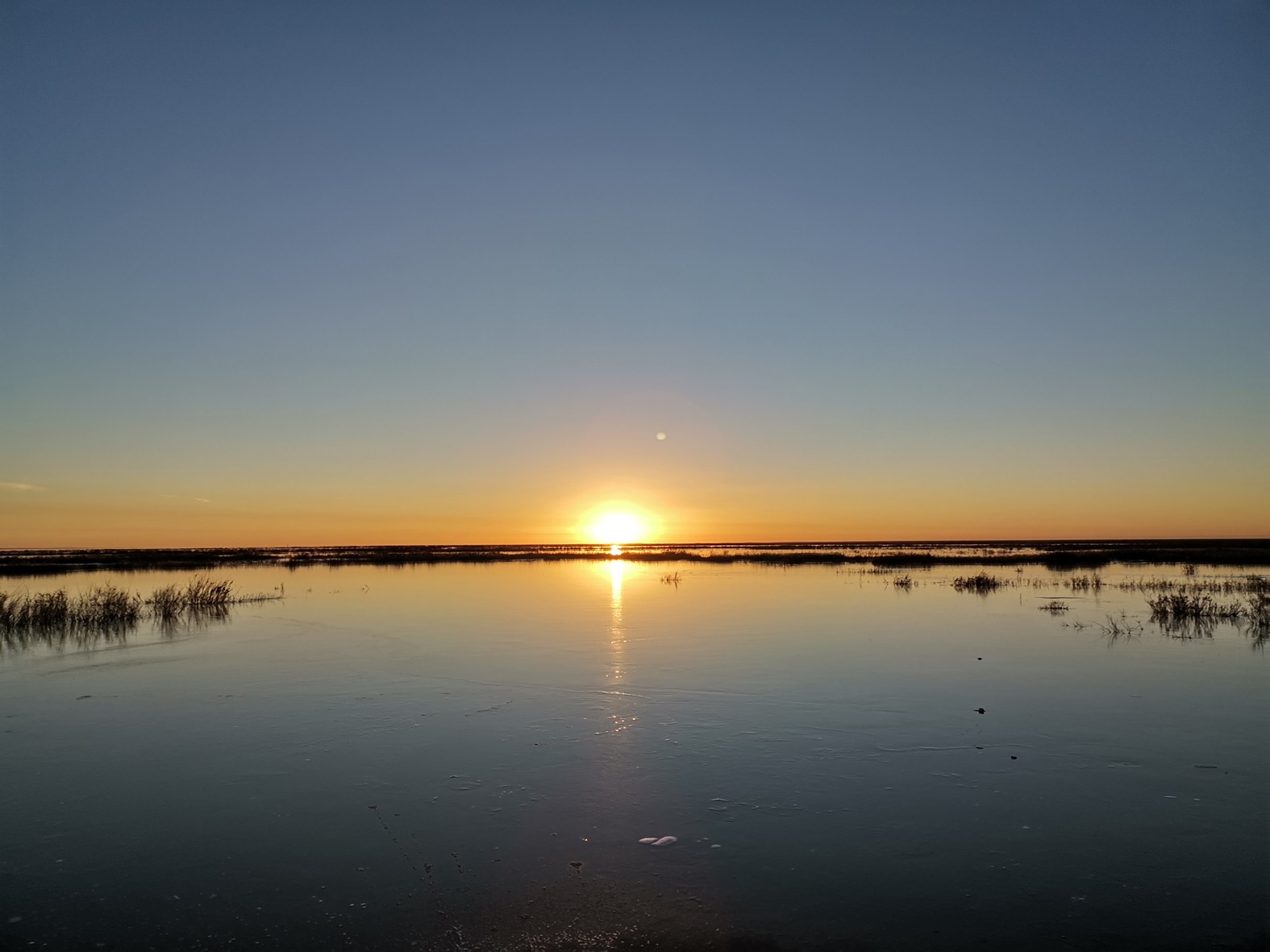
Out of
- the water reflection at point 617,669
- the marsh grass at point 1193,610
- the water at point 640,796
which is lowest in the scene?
the water at point 640,796

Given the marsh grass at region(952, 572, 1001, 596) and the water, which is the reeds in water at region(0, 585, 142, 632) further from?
the marsh grass at region(952, 572, 1001, 596)

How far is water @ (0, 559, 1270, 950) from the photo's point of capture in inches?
273

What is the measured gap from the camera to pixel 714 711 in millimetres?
14102

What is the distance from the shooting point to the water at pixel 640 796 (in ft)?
22.7

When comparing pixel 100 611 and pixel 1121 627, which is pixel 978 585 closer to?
pixel 1121 627

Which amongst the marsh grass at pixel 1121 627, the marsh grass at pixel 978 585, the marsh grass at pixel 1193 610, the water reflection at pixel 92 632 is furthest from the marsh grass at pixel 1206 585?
the water reflection at pixel 92 632

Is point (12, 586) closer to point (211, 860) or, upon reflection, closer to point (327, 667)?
point (327, 667)

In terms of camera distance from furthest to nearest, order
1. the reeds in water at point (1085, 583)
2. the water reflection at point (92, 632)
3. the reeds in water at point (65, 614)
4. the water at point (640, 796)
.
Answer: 1. the reeds in water at point (1085, 583)
2. the reeds in water at point (65, 614)
3. the water reflection at point (92, 632)
4. the water at point (640, 796)

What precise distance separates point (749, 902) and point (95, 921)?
5.71 m

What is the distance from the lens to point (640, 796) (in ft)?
32.4

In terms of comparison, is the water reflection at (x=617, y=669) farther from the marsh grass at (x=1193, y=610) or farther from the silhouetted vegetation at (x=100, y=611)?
the marsh grass at (x=1193, y=610)

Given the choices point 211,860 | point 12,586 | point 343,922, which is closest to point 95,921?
point 211,860

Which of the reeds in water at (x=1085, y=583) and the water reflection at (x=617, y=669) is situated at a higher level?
the reeds in water at (x=1085, y=583)

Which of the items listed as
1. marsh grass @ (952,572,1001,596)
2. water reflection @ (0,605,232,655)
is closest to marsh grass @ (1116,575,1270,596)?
marsh grass @ (952,572,1001,596)
